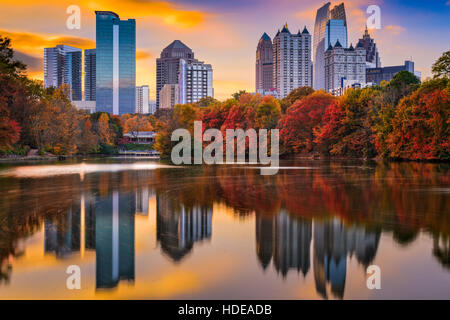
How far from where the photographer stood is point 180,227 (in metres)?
8.41

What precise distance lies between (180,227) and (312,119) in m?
49.1

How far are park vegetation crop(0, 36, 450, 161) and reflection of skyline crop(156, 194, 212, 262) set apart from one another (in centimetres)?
3159

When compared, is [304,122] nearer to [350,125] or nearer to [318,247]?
[350,125]

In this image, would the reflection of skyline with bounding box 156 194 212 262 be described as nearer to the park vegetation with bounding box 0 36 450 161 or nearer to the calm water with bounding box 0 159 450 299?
the calm water with bounding box 0 159 450 299

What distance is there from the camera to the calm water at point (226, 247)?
4887 millimetres

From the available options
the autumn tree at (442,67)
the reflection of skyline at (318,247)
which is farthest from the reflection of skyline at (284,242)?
the autumn tree at (442,67)

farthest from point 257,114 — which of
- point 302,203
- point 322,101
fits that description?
point 302,203

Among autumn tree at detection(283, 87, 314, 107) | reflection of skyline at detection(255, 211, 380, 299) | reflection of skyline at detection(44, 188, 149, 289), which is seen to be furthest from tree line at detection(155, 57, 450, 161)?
reflection of skyline at detection(44, 188, 149, 289)

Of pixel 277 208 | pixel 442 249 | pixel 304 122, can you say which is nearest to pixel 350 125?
pixel 304 122

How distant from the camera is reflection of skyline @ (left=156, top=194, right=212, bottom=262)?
6797 mm

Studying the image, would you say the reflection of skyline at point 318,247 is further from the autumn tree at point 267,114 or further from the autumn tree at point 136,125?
the autumn tree at point 136,125

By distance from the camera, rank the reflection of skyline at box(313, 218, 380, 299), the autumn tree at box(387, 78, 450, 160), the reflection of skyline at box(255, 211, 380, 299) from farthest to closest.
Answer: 1. the autumn tree at box(387, 78, 450, 160)
2. the reflection of skyline at box(255, 211, 380, 299)
3. the reflection of skyline at box(313, 218, 380, 299)

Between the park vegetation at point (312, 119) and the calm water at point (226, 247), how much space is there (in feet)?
92.8
